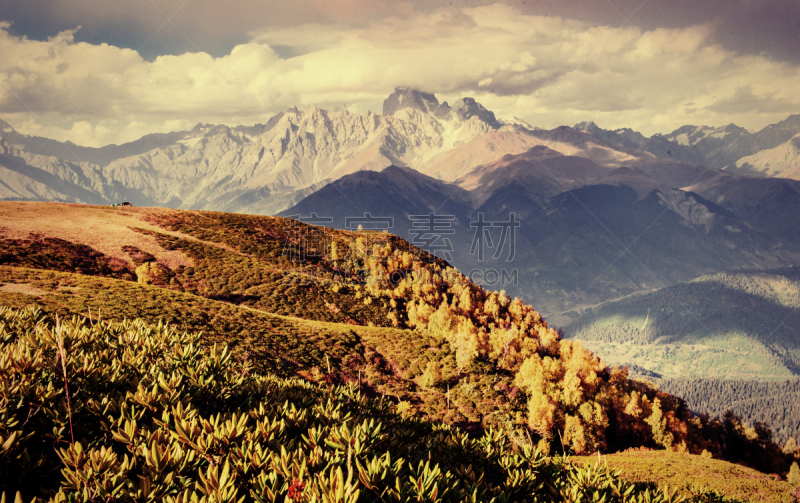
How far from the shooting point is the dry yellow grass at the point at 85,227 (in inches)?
2515

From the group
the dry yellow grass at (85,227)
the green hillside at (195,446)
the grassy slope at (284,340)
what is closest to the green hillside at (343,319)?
the grassy slope at (284,340)

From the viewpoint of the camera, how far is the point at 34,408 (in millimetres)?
7680

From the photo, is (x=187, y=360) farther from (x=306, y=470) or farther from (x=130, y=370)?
(x=306, y=470)

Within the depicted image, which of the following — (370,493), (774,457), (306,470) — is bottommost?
(774,457)

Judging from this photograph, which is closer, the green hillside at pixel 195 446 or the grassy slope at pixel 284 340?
the green hillside at pixel 195 446

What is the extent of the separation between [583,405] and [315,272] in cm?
5679

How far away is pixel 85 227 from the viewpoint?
233ft

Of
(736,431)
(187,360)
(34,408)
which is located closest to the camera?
(34,408)

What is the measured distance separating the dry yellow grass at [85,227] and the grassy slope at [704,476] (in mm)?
71333

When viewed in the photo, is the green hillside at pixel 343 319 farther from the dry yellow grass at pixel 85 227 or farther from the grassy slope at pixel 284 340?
the dry yellow grass at pixel 85 227

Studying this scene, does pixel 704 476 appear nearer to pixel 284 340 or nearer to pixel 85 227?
pixel 284 340

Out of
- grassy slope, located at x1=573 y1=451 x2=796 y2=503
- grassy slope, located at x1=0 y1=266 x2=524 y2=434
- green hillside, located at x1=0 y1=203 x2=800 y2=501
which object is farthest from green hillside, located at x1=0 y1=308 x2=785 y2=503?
grassy slope, located at x1=573 y1=451 x2=796 y2=503

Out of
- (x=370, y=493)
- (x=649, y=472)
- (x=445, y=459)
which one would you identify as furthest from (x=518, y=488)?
(x=649, y=472)

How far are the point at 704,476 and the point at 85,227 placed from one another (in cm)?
10092
